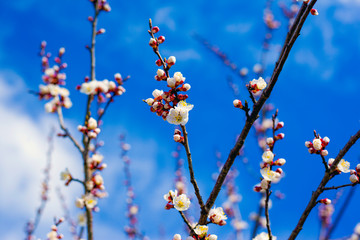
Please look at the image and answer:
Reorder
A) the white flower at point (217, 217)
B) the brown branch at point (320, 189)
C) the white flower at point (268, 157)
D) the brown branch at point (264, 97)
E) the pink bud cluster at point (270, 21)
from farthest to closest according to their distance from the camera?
the pink bud cluster at point (270, 21) → the white flower at point (268, 157) → the white flower at point (217, 217) → the brown branch at point (320, 189) → the brown branch at point (264, 97)

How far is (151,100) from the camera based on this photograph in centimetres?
241

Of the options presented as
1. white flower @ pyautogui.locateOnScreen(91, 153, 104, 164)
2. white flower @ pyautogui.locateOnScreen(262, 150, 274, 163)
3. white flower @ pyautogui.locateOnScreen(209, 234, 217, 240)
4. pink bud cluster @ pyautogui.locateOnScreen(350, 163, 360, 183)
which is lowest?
white flower @ pyautogui.locateOnScreen(209, 234, 217, 240)

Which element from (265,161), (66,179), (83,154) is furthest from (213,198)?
(66,179)

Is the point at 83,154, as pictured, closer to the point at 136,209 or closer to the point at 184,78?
the point at 184,78

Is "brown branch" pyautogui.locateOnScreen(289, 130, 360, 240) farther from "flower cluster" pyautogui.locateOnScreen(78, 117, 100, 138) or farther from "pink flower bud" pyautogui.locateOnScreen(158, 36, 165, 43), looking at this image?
"flower cluster" pyautogui.locateOnScreen(78, 117, 100, 138)

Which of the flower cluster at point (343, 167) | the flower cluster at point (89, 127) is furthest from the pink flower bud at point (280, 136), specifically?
the flower cluster at point (89, 127)

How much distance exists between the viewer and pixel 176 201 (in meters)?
2.34

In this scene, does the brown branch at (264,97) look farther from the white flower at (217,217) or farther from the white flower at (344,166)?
the white flower at (344,166)

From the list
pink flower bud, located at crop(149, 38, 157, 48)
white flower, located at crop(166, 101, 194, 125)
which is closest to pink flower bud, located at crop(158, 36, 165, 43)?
pink flower bud, located at crop(149, 38, 157, 48)

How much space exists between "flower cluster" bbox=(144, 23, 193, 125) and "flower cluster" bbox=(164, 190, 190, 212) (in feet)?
2.00

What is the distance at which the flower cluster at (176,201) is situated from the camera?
2.32 metres

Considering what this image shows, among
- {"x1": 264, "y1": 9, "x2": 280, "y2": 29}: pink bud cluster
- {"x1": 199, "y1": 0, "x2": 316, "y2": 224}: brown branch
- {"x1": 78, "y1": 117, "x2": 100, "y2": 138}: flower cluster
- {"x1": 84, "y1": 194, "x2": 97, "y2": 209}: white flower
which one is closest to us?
{"x1": 199, "y1": 0, "x2": 316, "y2": 224}: brown branch

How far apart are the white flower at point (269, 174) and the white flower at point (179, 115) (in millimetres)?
810

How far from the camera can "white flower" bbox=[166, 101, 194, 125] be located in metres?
2.20
